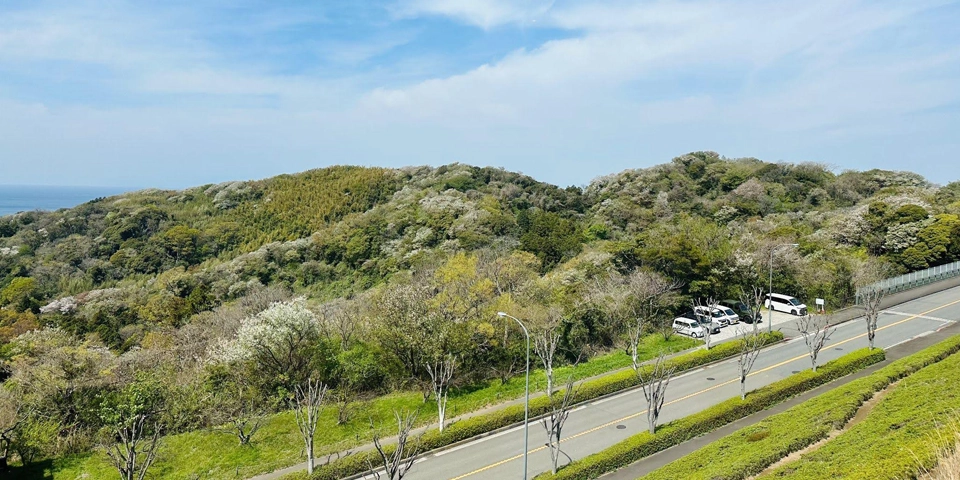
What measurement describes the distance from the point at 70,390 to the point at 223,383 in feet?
20.9

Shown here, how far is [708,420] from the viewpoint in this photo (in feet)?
71.4

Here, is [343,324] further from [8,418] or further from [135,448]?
[8,418]

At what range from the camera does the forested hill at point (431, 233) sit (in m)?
44.2

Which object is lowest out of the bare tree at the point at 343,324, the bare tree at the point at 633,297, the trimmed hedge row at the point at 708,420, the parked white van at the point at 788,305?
the parked white van at the point at 788,305

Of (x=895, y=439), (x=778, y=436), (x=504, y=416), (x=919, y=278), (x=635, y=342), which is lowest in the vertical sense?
(x=919, y=278)

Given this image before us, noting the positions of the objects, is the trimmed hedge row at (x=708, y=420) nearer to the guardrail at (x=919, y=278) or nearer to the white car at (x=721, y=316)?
the white car at (x=721, y=316)

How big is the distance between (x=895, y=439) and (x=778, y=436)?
5.61 m

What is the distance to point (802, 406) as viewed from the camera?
72.6ft

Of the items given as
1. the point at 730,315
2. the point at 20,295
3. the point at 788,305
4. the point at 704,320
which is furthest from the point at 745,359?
the point at 20,295

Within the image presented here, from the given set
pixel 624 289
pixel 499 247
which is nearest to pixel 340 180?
pixel 499 247

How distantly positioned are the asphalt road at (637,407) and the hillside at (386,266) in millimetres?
5949

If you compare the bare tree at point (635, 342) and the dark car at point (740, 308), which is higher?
the bare tree at point (635, 342)

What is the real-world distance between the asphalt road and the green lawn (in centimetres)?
353

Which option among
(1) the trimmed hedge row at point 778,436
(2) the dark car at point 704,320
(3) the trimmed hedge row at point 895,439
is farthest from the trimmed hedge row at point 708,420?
(2) the dark car at point 704,320
